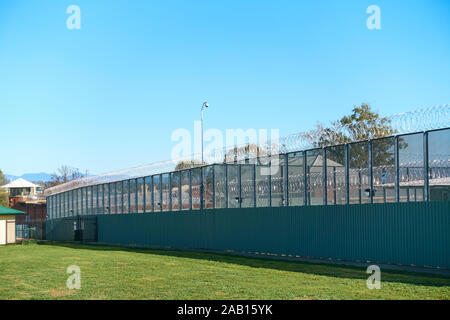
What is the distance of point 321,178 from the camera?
20469 mm

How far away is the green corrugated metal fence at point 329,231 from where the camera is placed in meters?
16.2

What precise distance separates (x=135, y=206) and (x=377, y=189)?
19835mm


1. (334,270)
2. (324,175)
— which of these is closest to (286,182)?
(324,175)

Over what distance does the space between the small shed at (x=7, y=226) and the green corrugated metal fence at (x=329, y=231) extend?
1121 centimetres

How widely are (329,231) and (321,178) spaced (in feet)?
6.24

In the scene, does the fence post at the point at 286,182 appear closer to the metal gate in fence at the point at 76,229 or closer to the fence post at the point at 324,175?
the fence post at the point at 324,175

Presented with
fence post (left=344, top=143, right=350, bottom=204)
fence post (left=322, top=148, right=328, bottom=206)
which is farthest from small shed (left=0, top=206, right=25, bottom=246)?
fence post (left=344, top=143, right=350, bottom=204)

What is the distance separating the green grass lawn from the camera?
38.7ft

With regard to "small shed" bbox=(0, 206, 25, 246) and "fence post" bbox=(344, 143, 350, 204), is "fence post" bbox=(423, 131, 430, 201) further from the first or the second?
"small shed" bbox=(0, 206, 25, 246)

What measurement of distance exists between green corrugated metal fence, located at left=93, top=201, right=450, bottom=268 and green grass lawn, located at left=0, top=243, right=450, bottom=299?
1.32m

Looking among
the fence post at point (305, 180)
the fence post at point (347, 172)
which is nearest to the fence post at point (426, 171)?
the fence post at point (347, 172)

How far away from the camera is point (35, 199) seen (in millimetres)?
75062
